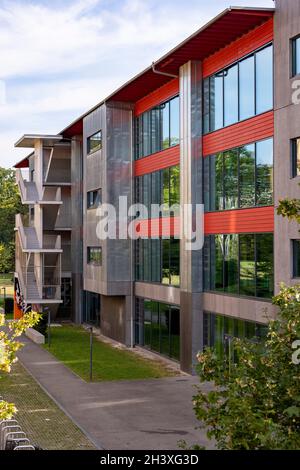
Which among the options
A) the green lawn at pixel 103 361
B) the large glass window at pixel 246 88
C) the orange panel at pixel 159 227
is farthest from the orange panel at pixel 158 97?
the green lawn at pixel 103 361

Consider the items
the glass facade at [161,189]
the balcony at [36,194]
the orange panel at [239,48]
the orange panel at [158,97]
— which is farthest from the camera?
the balcony at [36,194]

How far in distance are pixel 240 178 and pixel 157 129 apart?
9740 millimetres

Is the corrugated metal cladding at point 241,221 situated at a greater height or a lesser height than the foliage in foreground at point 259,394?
greater

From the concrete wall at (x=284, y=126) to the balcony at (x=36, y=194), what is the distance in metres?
26.5

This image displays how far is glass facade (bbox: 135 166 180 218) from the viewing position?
110ft

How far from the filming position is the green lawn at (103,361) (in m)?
30.8

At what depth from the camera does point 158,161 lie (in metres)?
35.7

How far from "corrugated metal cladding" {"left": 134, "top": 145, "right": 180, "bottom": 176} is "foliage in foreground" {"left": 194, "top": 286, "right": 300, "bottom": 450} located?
73.5ft

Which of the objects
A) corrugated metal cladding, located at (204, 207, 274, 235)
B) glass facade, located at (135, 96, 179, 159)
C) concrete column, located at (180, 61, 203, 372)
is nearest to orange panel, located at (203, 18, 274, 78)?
concrete column, located at (180, 61, 203, 372)

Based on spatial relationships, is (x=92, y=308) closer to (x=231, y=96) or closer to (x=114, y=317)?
(x=114, y=317)

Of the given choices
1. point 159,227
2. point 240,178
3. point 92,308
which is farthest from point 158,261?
point 92,308

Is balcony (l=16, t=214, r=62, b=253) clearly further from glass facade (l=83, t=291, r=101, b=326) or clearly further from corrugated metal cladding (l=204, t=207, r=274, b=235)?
corrugated metal cladding (l=204, t=207, r=274, b=235)

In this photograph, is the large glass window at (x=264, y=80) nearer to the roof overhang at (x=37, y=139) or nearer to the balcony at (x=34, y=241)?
the balcony at (x=34, y=241)
